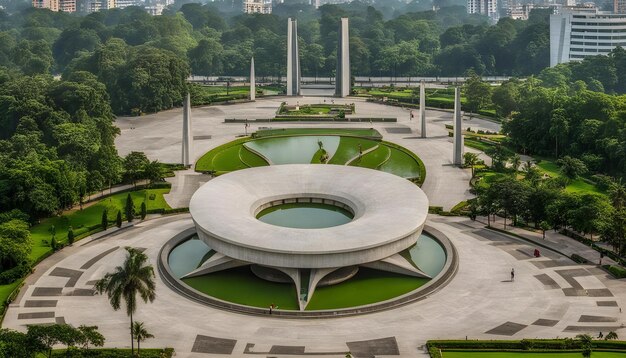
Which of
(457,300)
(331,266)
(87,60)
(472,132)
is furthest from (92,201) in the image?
(87,60)

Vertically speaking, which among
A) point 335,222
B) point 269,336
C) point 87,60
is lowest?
point 269,336

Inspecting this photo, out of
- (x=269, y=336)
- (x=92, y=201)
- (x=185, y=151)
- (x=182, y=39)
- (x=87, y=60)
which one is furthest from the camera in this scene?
(x=182, y=39)

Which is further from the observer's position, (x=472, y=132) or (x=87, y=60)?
(x=87, y=60)

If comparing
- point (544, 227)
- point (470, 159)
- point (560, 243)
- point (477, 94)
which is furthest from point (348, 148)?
point (560, 243)

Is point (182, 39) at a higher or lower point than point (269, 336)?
higher

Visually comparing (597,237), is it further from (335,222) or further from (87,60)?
(87,60)

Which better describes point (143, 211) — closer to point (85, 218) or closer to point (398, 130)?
point (85, 218)

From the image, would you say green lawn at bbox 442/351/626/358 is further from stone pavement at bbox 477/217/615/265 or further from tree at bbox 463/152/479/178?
tree at bbox 463/152/479/178
